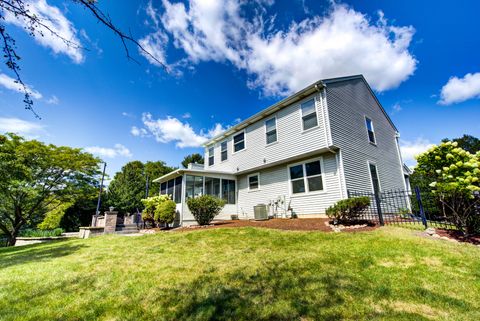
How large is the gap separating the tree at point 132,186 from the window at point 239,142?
14.6m

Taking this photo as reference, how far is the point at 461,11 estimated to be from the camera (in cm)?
839

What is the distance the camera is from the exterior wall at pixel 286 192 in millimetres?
9469

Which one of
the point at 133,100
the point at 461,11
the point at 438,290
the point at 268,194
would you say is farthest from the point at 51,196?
the point at 461,11

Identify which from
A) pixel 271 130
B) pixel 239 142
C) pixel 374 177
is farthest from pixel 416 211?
pixel 239 142

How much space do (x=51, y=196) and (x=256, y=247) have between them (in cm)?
1754

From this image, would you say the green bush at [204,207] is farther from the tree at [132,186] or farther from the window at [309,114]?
the tree at [132,186]

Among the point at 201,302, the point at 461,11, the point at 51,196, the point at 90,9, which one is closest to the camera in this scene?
the point at 90,9

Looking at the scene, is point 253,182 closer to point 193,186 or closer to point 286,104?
point 193,186

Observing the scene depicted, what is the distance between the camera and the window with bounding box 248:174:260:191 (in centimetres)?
1294

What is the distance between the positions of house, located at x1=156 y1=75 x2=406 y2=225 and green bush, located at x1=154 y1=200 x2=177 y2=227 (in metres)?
0.66

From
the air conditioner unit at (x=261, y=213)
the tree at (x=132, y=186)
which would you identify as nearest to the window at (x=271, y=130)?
the air conditioner unit at (x=261, y=213)

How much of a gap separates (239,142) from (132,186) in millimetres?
20048

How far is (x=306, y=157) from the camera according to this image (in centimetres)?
1055

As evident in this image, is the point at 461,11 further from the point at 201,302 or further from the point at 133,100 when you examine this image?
the point at 133,100
